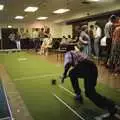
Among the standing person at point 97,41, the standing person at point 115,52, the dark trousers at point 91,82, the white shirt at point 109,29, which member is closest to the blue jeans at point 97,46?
the standing person at point 97,41

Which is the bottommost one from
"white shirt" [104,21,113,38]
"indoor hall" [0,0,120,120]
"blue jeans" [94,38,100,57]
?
"indoor hall" [0,0,120,120]

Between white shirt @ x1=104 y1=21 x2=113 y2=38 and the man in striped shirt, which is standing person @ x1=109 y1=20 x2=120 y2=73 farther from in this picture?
the man in striped shirt

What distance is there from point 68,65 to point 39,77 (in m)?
2.79

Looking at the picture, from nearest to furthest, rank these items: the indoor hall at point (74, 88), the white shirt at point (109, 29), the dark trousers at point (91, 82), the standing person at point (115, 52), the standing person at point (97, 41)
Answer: the dark trousers at point (91, 82) → the indoor hall at point (74, 88) → the standing person at point (115, 52) → the white shirt at point (109, 29) → the standing person at point (97, 41)

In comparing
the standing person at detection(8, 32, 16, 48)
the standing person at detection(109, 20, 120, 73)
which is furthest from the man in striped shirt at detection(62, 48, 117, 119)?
the standing person at detection(8, 32, 16, 48)

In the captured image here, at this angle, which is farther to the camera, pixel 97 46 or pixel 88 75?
pixel 97 46

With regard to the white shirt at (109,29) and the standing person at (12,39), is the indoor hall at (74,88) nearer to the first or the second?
the white shirt at (109,29)

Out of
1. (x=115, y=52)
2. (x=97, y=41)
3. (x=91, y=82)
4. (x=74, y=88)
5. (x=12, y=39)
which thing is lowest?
(x=74, y=88)

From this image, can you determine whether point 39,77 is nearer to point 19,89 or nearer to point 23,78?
point 23,78

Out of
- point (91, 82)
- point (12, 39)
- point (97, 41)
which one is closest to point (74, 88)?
point (91, 82)

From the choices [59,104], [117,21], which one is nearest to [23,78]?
[59,104]

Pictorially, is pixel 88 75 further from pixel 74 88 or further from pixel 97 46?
pixel 97 46

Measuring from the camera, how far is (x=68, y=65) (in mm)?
3771

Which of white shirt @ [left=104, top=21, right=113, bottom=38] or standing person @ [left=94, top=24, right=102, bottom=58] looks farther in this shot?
standing person @ [left=94, top=24, right=102, bottom=58]
